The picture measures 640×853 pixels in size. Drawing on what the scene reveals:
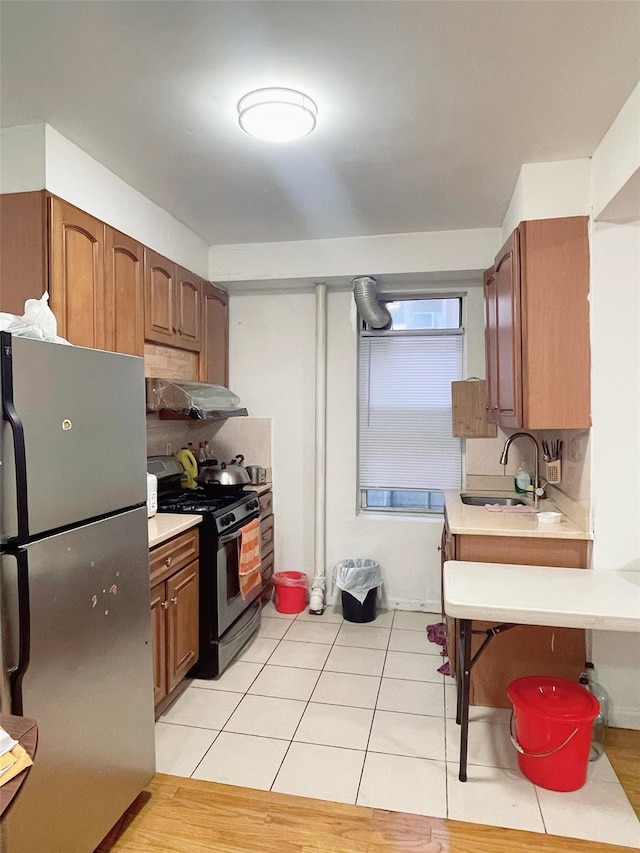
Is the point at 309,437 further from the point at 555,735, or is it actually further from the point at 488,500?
the point at 555,735

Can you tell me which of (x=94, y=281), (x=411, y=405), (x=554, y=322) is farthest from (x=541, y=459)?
(x=94, y=281)

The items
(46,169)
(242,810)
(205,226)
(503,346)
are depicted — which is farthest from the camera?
(205,226)

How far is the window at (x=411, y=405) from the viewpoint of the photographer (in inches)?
150

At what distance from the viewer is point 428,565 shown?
380cm

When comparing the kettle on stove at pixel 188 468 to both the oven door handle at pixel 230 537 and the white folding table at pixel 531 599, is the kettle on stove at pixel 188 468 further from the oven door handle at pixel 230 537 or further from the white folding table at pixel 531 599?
the white folding table at pixel 531 599

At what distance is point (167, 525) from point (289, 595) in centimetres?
150

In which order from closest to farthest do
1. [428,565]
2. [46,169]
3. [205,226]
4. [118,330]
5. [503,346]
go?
[46,169] < [118,330] < [503,346] < [205,226] < [428,565]

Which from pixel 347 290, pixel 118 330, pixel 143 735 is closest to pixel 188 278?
pixel 118 330

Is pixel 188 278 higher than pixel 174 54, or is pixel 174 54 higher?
pixel 174 54

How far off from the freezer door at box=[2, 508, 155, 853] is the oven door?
2.71 feet

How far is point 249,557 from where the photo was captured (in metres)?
3.22

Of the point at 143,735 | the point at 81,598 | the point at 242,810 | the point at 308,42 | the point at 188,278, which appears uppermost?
the point at 308,42

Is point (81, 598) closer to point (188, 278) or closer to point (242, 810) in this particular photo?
point (242, 810)

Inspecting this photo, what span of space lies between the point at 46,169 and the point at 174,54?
79cm
